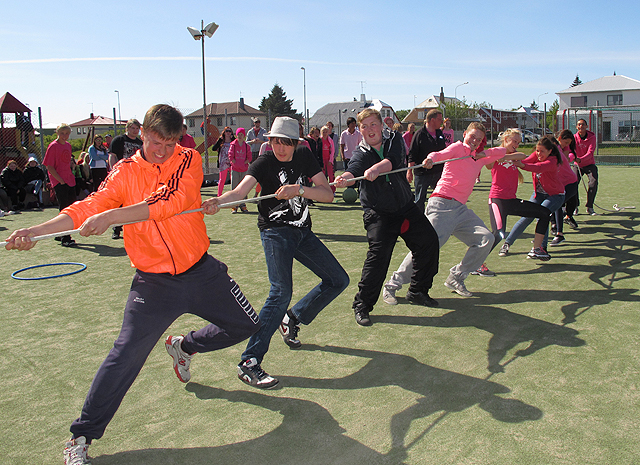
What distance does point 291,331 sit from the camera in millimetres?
4348

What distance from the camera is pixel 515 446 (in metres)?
2.85

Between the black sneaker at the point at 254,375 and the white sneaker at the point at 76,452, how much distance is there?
3.75ft

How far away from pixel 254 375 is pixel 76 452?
1.22m

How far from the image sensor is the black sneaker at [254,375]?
3.61 metres

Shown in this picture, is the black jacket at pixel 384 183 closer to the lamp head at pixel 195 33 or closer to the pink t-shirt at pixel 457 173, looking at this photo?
the pink t-shirt at pixel 457 173

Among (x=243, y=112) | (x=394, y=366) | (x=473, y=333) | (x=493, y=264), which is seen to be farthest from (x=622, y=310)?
(x=243, y=112)

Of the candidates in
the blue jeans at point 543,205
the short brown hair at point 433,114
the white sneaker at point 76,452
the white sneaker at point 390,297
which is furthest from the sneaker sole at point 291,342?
the short brown hair at point 433,114

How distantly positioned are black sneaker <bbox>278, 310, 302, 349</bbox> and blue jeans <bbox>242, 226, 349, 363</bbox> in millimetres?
44

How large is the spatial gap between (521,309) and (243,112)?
71823 mm

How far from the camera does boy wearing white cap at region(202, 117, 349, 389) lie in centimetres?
375

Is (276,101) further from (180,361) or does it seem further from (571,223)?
(180,361)

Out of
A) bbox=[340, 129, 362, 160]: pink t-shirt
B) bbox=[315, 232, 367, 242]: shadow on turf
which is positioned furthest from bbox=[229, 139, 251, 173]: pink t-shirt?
bbox=[315, 232, 367, 242]: shadow on turf

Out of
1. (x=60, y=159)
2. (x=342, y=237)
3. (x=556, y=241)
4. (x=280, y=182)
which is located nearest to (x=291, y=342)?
(x=280, y=182)

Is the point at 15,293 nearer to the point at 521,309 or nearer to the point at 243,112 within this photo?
the point at 521,309
